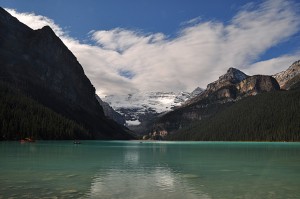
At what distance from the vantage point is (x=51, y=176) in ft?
138

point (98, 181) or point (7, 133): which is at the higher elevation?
point (7, 133)

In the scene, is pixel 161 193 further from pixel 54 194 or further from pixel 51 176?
pixel 51 176

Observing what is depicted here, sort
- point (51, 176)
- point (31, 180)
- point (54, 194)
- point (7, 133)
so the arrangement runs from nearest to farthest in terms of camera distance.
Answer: point (54, 194) < point (31, 180) < point (51, 176) < point (7, 133)

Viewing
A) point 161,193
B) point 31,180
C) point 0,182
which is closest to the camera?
point 161,193

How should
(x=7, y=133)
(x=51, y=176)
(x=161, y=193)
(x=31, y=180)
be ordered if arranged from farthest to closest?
1. (x=7, y=133)
2. (x=51, y=176)
3. (x=31, y=180)
4. (x=161, y=193)

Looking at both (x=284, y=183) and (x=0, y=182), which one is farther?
(x=284, y=183)

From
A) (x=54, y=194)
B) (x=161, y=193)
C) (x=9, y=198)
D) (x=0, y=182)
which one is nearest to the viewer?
(x=9, y=198)

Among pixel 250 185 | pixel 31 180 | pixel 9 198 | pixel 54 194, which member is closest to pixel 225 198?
pixel 250 185

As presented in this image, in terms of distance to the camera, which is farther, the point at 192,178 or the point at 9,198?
the point at 192,178

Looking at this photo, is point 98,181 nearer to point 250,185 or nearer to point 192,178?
point 192,178

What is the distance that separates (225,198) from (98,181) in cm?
1531

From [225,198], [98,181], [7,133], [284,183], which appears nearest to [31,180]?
[98,181]

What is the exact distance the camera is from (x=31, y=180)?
38250mm

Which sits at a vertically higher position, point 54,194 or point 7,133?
point 7,133
